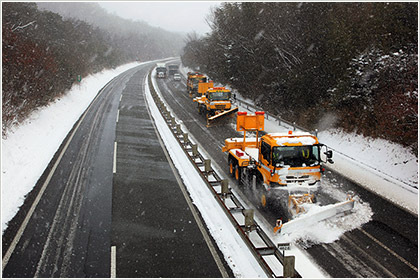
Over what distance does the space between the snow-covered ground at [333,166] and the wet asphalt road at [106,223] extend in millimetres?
636

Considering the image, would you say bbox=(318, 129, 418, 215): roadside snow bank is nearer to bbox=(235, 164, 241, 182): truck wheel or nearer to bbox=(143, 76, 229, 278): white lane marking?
bbox=(235, 164, 241, 182): truck wheel

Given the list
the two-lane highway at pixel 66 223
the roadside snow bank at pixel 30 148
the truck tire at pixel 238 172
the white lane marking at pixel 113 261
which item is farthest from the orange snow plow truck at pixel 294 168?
the roadside snow bank at pixel 30 148

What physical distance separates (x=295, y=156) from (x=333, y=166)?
5983mm

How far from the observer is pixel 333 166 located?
1589 centimetres

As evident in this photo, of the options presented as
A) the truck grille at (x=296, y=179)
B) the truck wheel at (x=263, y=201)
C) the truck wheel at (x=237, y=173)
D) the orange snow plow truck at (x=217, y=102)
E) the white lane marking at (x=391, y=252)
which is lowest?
the white lane marking at (x=391, y=252)

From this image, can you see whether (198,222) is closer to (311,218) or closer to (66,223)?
(311,218)

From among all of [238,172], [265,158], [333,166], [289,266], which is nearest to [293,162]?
[265,158]

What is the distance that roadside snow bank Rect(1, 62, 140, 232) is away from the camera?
12120 millimetres

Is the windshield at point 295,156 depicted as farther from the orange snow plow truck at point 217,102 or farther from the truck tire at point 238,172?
the orange snow plow truck at point 217,102

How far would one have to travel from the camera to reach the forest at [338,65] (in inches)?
664

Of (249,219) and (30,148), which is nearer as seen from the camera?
(249,219)

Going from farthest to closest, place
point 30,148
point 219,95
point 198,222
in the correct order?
1. point 219,95
2. point 30,148
3. point 198,222

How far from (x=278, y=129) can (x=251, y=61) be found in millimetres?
13082

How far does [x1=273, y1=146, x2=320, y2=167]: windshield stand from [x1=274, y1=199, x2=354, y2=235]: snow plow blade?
156 cm
